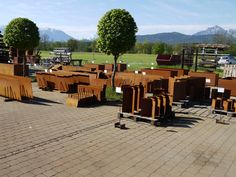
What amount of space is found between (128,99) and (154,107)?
1.02 m

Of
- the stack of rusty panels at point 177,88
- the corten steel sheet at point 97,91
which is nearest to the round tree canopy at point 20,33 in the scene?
the corten steel sheet at point 97,91

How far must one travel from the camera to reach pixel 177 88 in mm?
12422

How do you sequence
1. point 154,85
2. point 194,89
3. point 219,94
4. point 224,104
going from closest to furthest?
point 224,104
point 219,94
point 194,89
point 154,85

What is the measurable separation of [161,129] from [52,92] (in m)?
7.17

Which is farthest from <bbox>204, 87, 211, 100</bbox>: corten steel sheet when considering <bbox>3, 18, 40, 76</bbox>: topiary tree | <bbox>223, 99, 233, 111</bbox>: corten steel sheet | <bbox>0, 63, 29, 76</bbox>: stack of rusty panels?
<bbox>0, 63, 29, 76</bbox>: stack of rusty panels

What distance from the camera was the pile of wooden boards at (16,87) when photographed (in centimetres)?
1167

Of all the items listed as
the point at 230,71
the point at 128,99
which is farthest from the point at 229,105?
the point at 230,71

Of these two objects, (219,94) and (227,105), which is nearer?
(227,105)

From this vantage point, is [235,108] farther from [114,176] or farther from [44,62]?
[44,62]

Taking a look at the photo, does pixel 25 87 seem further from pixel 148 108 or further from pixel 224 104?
pixel 224 104

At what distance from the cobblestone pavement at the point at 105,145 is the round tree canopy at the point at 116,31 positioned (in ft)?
12.8

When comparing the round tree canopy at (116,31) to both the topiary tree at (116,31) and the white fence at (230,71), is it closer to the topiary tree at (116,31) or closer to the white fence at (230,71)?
the topiary tree at (116,31)

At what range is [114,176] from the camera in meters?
5.38

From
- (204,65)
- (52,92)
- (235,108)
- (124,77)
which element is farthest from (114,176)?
(204,65)
